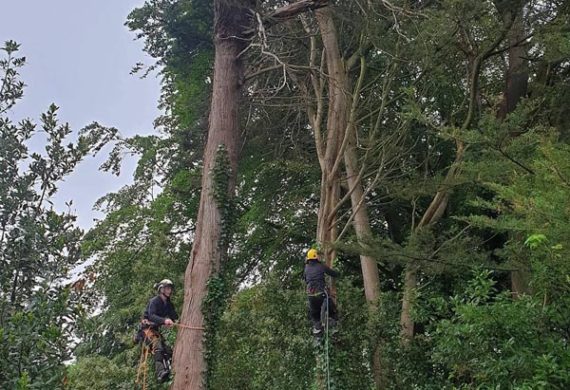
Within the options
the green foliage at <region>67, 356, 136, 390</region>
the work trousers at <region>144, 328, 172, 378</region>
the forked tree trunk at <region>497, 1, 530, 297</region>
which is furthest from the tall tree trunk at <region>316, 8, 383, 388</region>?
the green foliage at <region>67, 356, 136, 390</region>

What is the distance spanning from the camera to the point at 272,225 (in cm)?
1385

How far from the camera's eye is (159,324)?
687 centimetres

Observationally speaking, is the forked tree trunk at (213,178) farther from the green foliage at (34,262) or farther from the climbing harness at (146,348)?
→ the green foliage at (34,262)

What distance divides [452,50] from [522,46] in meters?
1.15

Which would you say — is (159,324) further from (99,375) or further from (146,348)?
(99,375)

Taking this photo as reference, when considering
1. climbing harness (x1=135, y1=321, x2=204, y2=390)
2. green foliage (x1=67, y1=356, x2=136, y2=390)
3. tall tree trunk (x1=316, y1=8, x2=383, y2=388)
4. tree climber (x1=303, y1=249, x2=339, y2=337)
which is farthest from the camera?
green foliage (x1=67, y1=356, x2=136, y2=390)

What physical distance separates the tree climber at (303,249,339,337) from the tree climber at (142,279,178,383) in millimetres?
1679

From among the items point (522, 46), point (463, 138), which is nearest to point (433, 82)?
point (522, 46)

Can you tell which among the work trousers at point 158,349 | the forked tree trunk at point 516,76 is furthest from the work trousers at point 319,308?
the forked tree trunk at point 516,76

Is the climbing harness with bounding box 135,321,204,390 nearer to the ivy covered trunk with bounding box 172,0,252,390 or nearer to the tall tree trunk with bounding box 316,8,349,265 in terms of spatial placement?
the ivy covered trunk with bounding box 172,0,252,390

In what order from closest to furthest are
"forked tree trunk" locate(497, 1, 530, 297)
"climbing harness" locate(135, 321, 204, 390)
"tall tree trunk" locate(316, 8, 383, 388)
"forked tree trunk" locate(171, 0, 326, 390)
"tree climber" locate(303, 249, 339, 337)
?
"forked tree trunk" locate(171, 0, 326, 390) → "climbing harness" locate(135, 321, 204, 390) → "tree climber" locate(303, 249, 339, 337) → "forked tree trunk" locate(497, 1, 530, 297) → "tall tree trunk" locate(316, 8, 383, 388)

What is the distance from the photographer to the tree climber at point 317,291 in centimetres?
726

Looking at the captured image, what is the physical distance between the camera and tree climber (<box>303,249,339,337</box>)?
286 inches

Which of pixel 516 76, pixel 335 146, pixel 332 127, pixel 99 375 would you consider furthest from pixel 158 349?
pixel 516 76
